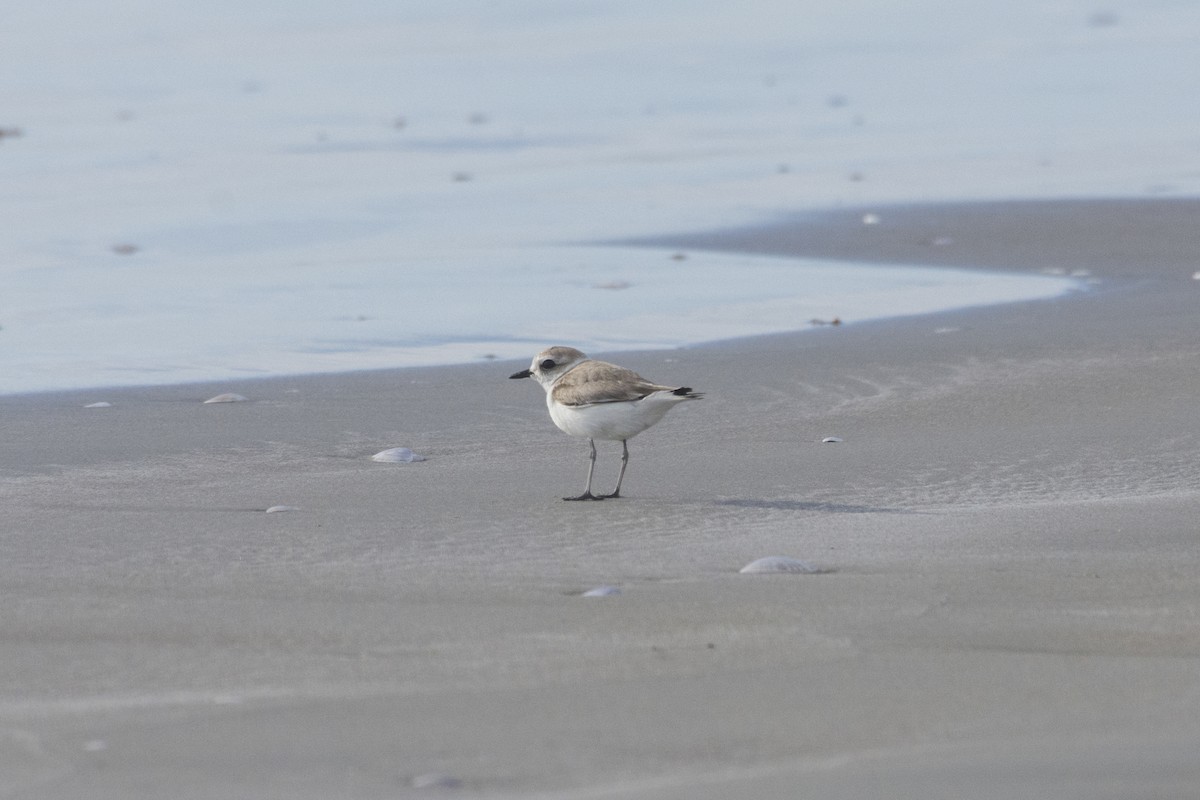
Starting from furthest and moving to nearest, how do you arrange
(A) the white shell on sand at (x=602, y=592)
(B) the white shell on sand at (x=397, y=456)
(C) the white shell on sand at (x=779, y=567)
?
1. (B) the white shell on sand at (x=397, y=456)
2. (C) the white shell on sand at (x=779, y=567)
3. (A) the white shell on sand at (x=602, y=592)

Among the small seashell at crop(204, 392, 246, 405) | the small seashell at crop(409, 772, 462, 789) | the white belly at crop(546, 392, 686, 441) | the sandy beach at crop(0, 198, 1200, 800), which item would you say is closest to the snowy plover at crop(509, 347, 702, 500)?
the white belly at crop(546, 392, 686, 441)

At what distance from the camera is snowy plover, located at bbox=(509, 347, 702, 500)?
6.32 metres

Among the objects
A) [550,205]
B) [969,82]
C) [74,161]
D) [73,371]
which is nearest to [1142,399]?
[73,371]

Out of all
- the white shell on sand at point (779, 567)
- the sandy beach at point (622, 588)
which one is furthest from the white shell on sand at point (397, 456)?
the white shell on sand at point (779, 567)

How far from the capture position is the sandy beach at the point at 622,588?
366 centimetres

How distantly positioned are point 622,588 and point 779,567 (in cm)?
46

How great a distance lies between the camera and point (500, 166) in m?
17.4

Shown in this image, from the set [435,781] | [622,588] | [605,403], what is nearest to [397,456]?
[605,403]

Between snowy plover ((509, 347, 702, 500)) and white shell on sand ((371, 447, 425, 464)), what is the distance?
2.03 ft

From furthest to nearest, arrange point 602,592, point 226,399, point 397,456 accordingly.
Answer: point 226,399 < point 397,456 < point 602,592

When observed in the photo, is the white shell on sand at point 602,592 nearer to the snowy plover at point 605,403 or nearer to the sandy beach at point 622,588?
the sandy beach at point 622,588

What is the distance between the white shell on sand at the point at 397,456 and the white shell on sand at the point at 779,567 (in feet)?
6.95

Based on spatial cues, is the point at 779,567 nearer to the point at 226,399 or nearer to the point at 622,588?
the point at 622,588

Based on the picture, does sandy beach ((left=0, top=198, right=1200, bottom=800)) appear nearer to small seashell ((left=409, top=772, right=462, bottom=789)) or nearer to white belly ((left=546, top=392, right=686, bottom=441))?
small seashell ((left=409, top=772, right=462, bottom=789))
